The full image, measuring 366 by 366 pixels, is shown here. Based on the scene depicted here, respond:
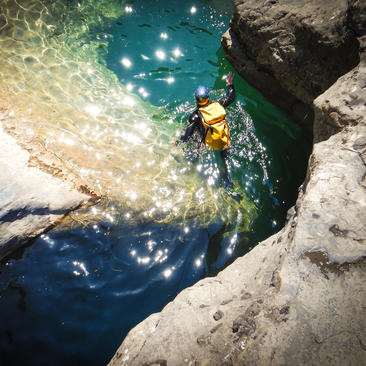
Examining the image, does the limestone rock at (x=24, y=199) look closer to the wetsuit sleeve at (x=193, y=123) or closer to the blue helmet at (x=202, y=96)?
the wetsuit sleeve at (x=193, y=123)

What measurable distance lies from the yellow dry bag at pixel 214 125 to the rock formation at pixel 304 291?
155 centimetres

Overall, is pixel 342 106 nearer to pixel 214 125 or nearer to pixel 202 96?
pixel 214 125

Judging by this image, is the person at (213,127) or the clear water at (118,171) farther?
the person at (213,127)

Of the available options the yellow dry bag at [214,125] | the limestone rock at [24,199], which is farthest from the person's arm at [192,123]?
the limestone rock at [24,199]

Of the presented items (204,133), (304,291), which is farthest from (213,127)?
(304,291)

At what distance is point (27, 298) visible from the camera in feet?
9.66

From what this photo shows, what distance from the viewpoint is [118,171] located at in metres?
4.07

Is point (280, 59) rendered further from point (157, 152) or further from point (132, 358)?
point (132, 358)

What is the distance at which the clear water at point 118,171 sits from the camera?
301 cm

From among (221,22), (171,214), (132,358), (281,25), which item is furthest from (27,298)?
(221,22)

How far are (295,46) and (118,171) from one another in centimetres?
484

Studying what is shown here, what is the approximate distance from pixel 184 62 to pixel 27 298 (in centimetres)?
692

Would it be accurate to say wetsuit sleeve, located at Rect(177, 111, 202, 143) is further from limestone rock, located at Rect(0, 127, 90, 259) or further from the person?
limestone rock, located at Rect(0, 127, 90, 259)

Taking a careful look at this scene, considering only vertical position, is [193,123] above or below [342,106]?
above
